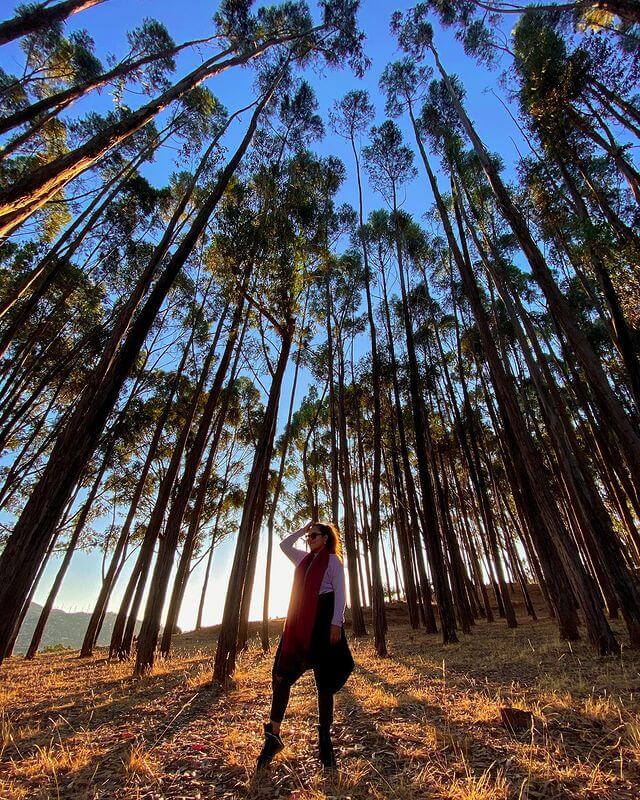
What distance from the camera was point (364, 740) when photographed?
3359 mm

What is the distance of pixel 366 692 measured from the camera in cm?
519

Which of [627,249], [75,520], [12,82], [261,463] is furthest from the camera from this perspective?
[75,520]

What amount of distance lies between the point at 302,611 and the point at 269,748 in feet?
3.13

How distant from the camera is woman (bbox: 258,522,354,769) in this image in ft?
9.41

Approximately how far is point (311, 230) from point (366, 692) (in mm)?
10507

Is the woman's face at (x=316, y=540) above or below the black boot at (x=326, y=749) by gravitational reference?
above

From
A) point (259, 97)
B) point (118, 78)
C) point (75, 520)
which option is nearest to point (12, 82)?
point (118, 78)

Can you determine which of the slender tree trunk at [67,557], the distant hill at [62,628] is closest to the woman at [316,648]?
the slender tree trunk at [67,557]

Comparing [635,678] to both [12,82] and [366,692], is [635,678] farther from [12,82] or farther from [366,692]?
[12,82]

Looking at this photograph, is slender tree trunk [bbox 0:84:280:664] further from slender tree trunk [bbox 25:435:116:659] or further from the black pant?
slender tree trunk [bbox 25:435:116:659]

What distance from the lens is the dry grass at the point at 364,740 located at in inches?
95.7

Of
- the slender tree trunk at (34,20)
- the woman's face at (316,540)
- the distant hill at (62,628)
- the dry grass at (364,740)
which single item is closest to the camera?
the dry grass at (364,740)

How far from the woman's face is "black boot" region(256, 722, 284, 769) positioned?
1.29m

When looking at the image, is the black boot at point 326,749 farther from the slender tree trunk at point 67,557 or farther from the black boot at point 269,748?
the slender tree trunk at point 67,557
